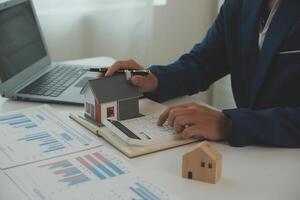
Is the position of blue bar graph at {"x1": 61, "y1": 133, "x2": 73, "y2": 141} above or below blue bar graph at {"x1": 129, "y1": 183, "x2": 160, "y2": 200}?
above

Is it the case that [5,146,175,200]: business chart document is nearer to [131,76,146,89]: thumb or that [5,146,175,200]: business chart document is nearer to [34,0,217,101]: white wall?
[131,76,146,89]: thumb

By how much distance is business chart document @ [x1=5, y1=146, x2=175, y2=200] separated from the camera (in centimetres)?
89

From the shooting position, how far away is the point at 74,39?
85.9 inches

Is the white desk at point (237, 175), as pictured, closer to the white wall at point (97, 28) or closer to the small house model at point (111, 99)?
the small house model at point (111, 99)

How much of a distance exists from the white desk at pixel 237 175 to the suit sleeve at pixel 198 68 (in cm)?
32

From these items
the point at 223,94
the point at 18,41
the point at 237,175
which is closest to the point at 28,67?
the point at 18,41

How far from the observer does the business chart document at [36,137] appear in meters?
1.04

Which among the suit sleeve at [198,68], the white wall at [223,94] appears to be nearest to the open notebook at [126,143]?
the suit sleeve at [198,68]

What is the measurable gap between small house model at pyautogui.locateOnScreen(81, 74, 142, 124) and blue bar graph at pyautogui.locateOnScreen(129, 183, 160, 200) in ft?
0.91

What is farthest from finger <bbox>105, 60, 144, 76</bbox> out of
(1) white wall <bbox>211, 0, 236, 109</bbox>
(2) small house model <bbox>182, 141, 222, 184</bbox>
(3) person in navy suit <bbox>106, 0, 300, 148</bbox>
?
(1) white wall <bbox>211, 0, 236, 109</bbox>

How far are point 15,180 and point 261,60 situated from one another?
0.68 meters

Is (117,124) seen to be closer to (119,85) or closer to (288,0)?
(119,85)

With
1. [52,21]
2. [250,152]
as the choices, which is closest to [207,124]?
[250,152]

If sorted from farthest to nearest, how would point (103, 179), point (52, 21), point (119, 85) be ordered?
point (52, 21) < point (119, 85) < point (103, 179)
